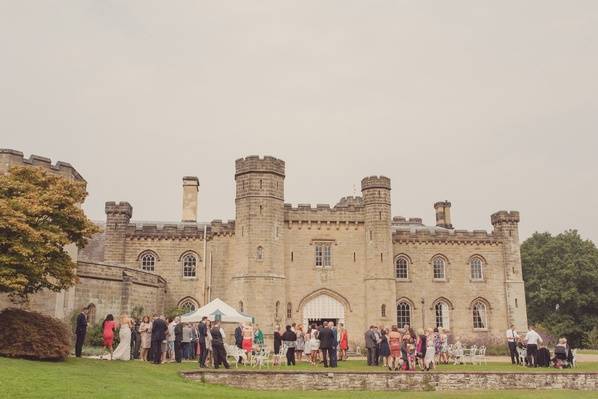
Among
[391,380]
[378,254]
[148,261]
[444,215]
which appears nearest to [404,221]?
[444,215]

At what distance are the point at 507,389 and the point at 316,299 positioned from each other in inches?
636

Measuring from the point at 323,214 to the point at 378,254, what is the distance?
3.86 m

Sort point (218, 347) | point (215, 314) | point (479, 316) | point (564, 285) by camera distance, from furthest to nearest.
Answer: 1. point (564, 285)
2. point (479, 316)
3. point (215, 314)
4. point (218, 347)

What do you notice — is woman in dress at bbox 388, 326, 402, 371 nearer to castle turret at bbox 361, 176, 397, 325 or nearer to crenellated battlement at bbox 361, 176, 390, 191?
castle turret at bbox 361, 176, 397, 325

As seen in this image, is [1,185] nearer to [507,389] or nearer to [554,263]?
[507,389]

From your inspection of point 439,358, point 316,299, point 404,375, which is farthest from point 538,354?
point 316,299

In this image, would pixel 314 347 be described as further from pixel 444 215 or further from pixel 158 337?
pixel 444 215

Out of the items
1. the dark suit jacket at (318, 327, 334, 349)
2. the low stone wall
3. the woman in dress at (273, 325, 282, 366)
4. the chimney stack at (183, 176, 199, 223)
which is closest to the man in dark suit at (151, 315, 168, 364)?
the low stone wall

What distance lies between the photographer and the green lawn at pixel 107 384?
11172 mm

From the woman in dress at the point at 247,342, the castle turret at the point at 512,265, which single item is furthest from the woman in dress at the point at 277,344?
the castle turret at the point at 512,265

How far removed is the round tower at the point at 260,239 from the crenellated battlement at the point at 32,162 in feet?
32.0

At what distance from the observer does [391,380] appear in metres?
17.8

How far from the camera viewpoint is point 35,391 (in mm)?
10891

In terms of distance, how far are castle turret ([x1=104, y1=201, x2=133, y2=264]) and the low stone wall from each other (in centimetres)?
1880
